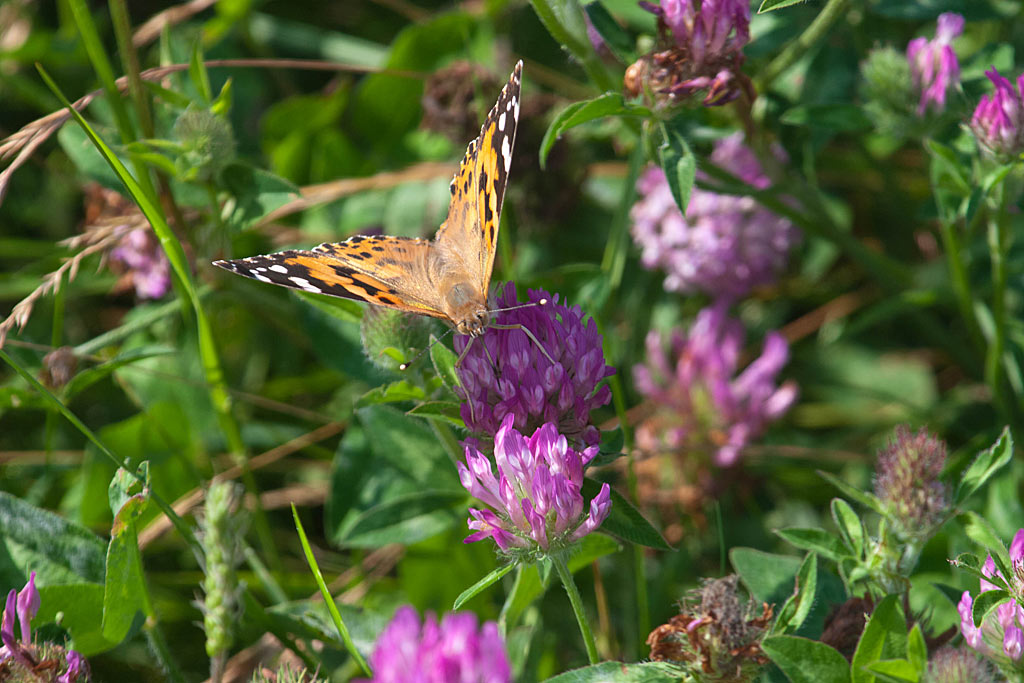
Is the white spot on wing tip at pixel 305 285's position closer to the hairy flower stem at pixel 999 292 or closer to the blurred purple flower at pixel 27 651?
the blurred purple flower at pixel 27 651

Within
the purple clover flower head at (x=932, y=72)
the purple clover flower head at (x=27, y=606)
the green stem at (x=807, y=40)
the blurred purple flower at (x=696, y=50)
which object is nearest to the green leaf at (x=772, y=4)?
the blurred purple flower at (x=696, y=50)

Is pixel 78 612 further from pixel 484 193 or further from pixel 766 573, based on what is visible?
pixel 766 573

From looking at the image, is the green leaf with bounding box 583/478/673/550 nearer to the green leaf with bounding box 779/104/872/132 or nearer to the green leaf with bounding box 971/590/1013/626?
the green leaf with bounding box 971/590/1013/626

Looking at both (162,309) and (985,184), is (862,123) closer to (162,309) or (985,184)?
(985,184)

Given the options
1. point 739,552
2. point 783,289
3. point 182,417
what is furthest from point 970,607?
point 182,417

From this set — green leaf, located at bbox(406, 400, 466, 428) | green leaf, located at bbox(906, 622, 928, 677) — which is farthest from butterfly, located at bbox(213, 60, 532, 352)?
green leaf, located at bbox(906, 622, 928, 677)

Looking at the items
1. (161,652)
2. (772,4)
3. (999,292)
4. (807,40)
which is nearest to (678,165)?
(772,4)
